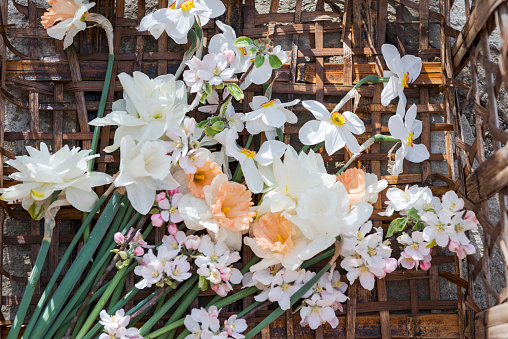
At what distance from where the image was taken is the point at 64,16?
813 millimetres

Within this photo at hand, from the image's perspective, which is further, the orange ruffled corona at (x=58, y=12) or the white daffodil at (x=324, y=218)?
the orange ruffled corona at (x=58, y=12)

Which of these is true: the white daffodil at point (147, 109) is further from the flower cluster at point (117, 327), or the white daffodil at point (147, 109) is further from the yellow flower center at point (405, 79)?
the yellow flower center at point (405, 79)

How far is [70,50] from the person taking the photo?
0.85 m

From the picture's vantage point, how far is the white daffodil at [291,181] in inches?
28.9

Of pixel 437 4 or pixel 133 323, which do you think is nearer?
pixel 133 323

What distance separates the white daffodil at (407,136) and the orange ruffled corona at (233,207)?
26 centimetres

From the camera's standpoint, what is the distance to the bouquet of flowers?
0.72 m

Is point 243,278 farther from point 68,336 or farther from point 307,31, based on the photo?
point 307,31

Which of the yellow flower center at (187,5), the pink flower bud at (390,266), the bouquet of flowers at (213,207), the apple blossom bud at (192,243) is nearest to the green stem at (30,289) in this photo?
the bouquet of flowers at (213,207)

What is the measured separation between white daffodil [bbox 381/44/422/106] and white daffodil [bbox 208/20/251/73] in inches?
9.7

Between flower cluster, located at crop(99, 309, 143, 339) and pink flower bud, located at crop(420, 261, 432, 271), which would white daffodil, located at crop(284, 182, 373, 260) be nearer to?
pink flower bud, located at crop(420, 261, 432, 271)

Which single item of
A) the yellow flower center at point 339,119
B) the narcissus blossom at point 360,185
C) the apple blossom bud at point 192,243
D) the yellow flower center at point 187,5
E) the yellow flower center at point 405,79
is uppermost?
the yellow flower center at point 187,5

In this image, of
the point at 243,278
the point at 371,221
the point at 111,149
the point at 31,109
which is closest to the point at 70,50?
the point at 31,109

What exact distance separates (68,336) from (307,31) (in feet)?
2.20
